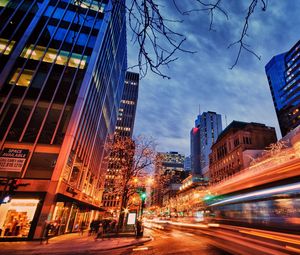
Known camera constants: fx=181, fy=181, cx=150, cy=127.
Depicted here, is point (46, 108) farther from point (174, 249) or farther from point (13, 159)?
point (174, 249)

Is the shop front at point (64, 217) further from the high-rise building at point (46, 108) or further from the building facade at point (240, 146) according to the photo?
the building facade at point (240, 146)

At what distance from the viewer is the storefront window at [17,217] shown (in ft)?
54.0

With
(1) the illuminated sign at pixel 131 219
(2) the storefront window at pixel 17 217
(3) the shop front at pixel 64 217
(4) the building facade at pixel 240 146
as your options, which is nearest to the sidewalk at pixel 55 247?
(2) the storefront window at pixel 17 217

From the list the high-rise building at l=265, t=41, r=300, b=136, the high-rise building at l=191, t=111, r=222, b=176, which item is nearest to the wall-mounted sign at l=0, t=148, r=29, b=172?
the high-rise building at l=265, t=41, r=300, b=136

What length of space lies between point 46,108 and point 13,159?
24.1 ft

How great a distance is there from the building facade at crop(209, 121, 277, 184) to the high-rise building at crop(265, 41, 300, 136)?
83.4 feet

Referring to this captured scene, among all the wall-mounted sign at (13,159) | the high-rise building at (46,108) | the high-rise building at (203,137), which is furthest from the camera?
the high-rise building at (203,137)

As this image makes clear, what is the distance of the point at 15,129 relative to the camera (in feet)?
66.1

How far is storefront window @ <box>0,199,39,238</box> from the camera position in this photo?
16.5m

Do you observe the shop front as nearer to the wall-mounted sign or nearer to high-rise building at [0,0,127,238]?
high-rise building at [0,0,127,238]

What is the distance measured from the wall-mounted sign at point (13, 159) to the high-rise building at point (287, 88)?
90911mm

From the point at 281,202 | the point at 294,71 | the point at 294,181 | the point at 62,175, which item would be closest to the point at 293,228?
the point at 281,202

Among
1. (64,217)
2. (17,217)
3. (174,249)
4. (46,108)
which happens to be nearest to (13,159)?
(17,217)

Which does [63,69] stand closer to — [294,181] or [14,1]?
[14,1]
